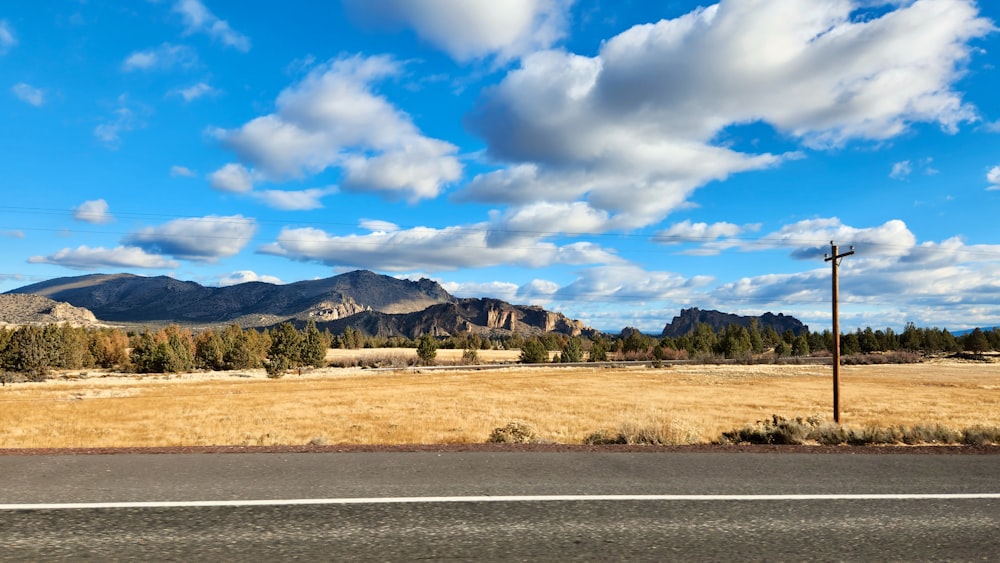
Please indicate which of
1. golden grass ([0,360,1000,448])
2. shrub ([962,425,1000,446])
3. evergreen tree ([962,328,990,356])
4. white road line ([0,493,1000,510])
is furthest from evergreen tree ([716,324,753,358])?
white road line ([0,493,1000,510])

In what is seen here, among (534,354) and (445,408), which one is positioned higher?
(534,354)

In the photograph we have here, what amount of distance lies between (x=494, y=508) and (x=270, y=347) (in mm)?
85777

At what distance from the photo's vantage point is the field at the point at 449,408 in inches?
898

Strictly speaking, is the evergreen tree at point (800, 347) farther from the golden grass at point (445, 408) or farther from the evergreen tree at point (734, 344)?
the golden grass at point (445, 408)

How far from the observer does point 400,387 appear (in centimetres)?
5600

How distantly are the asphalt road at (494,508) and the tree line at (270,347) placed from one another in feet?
219

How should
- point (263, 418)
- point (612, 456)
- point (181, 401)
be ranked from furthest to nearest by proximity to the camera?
1. point (181, 401)
2. point (263, 418)
3. point (612, 456)

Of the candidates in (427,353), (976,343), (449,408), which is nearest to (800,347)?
(976,343)

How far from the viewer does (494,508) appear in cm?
611

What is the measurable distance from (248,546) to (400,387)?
52259 mm

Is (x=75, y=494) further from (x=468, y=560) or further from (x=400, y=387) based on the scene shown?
(x=400, y=387)

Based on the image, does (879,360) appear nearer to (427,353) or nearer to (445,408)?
(427,353)

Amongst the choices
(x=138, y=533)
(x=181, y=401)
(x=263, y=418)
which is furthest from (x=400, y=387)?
(x=138, y=533)

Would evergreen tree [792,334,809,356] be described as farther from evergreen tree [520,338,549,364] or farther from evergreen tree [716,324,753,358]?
evergreen tree [520,338,549,364]
